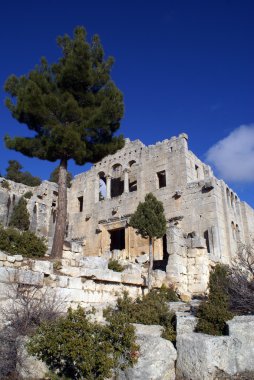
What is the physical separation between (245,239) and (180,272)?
35.5 ft

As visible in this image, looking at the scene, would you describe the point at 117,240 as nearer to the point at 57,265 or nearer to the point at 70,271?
the point at 70,271

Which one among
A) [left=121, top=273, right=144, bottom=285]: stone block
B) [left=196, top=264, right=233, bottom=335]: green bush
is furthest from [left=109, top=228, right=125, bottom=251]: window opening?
[left=196, top=264, right=233, bottom=335]: green bush

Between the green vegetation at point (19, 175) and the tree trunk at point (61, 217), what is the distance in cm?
3079

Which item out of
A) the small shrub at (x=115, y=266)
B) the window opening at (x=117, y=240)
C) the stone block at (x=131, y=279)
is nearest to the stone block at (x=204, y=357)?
the stone block at (x=131, y=279)

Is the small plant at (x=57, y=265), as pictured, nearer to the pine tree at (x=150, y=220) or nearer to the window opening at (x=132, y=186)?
the pine tree at (x=150, y=220)

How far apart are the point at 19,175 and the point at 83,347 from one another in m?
40.7

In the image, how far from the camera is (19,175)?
4400 cm

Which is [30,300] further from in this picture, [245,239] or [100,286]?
[245,239]

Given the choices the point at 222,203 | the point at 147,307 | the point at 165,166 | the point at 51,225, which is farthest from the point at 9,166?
the point at 147,307

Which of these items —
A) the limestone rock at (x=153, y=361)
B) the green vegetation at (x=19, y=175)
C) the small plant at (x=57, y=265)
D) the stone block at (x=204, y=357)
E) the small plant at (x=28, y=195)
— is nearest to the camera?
the limestone rock at (x=153, y=361)

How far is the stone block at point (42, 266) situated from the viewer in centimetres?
973

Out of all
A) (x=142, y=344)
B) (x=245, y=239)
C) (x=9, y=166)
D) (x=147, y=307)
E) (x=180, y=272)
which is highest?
(x=9, y=166)

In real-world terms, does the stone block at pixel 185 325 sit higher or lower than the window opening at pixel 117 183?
lower

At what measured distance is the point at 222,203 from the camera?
21.4m
